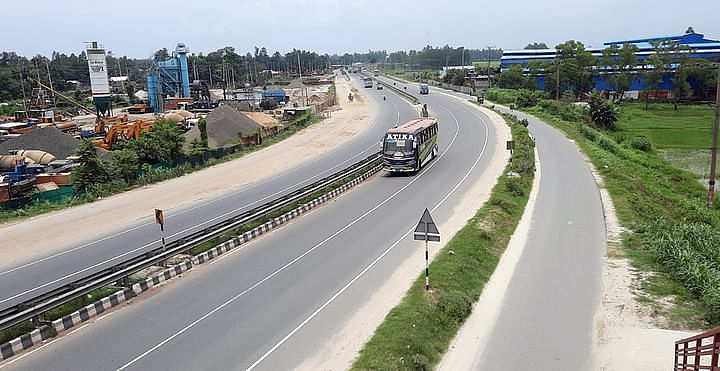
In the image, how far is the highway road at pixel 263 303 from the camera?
12.2 metres

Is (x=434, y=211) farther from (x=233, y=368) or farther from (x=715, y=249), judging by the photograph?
(x=233, y=368)

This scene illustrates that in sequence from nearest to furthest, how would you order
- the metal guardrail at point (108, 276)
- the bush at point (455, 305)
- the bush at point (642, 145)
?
the metal guardrail at point (108, 276) < the bush at point (455, 305) < the bush at point (642, 145)

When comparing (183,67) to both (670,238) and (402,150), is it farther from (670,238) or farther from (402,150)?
(670,238)

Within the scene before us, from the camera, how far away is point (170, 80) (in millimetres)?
93438

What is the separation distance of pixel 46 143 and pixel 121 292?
33.3m

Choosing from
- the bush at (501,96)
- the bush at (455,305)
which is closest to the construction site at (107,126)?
the bush at (455,305)

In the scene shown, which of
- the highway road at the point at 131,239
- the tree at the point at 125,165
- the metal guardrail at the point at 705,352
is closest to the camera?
the metal guardrail at the point at 705,352

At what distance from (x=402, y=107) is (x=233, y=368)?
71.4m

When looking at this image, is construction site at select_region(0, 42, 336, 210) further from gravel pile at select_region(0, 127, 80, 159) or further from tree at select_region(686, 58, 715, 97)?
tree at select_region(686, 58, 715, 97)

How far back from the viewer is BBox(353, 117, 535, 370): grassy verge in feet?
38.4

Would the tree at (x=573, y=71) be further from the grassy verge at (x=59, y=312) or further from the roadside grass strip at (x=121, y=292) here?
the grassy verge at (x=59, y=312)

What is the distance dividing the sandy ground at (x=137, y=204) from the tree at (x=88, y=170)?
1.75 m

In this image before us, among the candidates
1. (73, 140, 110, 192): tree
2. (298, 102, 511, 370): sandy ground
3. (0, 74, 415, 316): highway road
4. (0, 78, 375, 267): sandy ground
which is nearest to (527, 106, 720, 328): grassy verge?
(298, 102, 511, 370): sandy ground

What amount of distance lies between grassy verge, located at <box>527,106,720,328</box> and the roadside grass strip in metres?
13.0
